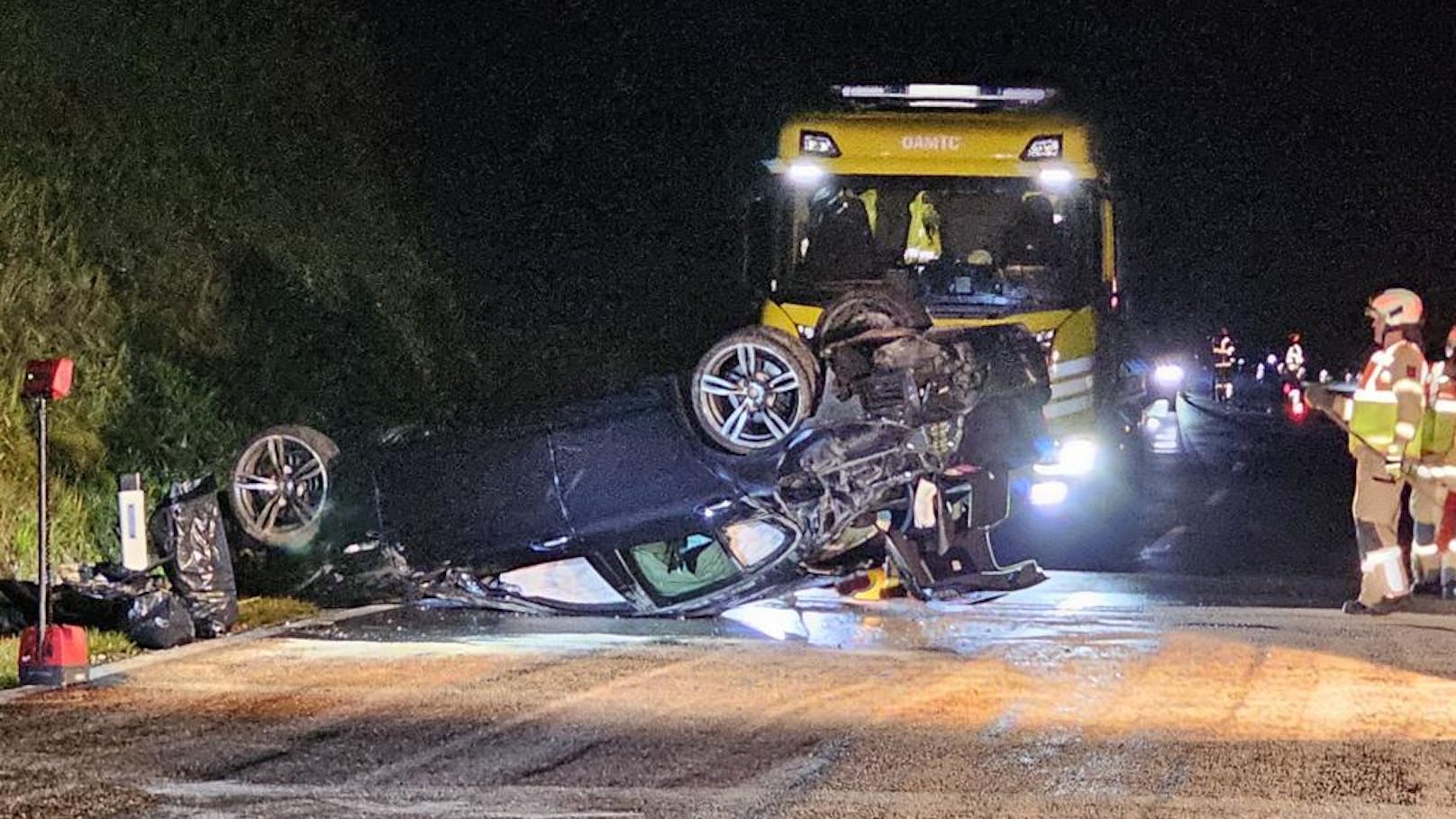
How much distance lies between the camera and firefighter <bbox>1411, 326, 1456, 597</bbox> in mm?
11367

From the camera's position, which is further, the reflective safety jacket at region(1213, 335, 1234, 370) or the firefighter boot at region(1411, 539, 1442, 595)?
the reflective safety jacket at region(1213, 335, 1234, 370)

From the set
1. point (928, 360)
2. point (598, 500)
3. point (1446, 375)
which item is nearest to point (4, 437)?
point (598, 500)

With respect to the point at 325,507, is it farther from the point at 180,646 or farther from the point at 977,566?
the point at 977,566

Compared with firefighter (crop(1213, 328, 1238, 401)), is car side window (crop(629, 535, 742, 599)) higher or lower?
higher

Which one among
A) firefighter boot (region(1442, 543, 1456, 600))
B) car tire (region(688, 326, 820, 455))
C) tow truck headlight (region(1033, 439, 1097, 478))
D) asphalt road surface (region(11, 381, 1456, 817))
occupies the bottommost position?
firefighter boot (region(1442, 543, 1456, 600))

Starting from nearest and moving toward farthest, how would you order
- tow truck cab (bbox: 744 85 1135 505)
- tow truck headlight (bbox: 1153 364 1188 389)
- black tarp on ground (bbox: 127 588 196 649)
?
1. black tarp on ground (bbox: 127 588 196 649)
2. tow truck cab (bbox: 744 85 1135 505)
3. tow truck headlight (bbox: 1153 364 1188 389)

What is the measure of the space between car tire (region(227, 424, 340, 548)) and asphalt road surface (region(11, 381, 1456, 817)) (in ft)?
1.94

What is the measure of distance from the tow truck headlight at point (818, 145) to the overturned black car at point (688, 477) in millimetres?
3874

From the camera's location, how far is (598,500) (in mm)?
10031

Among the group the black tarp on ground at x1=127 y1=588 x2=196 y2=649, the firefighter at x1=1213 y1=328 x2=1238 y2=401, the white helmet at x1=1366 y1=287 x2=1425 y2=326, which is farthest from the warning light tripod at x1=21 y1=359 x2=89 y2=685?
the firefighter at x1=1213 y1=328 x2=1238 y2=401

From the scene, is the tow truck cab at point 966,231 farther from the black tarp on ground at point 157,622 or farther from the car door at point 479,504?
the black tarp on ground at point 157,622

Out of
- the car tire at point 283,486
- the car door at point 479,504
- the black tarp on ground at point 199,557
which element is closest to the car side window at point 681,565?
the car door at point 479,504

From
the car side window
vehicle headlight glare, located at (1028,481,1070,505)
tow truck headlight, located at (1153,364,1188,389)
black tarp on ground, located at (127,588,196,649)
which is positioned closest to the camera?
black tarp on ground, located at (127,588,196,649)

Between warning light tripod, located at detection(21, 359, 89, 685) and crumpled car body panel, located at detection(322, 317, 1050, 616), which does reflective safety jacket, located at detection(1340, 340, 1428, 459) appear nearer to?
crumpled car body panel, located at detection(322, 317, 1050, 616)
